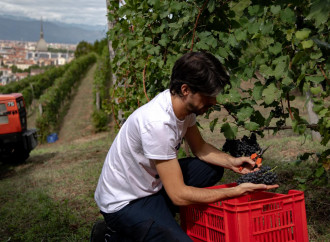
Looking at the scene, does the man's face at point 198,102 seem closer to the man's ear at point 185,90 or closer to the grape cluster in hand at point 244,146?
the man's ear at point 185,90

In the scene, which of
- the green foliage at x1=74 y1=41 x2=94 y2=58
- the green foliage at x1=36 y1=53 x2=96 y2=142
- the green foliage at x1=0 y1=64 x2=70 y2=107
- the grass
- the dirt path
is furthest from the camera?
the green foliage at x1=74 y1=41 x2=94 y2=58

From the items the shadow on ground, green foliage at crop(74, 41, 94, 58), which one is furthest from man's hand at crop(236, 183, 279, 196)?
green foliage at crop(74, 41, 94, 58)

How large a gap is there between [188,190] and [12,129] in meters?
6.20

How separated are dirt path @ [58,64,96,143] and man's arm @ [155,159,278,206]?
45.9 ft

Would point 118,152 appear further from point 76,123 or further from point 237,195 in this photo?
point 76,123

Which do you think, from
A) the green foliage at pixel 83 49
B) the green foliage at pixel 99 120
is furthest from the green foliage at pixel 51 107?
the green foliage at pixel 83 49

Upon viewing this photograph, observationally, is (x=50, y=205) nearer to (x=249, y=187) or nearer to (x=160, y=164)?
(x=160, y=164)

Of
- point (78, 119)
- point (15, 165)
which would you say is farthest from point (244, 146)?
point (78, 119)

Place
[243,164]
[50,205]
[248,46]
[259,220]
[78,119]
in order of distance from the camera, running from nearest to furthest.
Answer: [259,220] < [243,164] < [248,46] < [50,205] < [78,119]

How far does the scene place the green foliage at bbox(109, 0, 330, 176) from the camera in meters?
2.29

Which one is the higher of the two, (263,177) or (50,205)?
(263,177)

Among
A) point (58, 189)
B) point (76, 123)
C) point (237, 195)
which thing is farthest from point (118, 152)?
point (76, 123)

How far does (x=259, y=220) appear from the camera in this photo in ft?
6.05

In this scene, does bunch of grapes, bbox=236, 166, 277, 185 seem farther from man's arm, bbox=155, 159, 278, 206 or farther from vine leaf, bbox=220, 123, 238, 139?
vine leaf, bbox=220, 123, 238, 139
